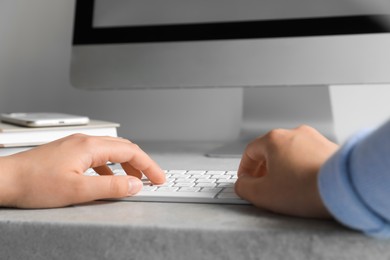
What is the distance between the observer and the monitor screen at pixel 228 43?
0.78m

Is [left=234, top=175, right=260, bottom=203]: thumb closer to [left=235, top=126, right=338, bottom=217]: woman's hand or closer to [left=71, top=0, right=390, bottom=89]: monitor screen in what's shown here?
[left=235, top=126, right=338, bottom=217]: woman's hand

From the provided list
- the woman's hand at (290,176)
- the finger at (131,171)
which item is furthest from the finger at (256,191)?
the finger at (131,171)

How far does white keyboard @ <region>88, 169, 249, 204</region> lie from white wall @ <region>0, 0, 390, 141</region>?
0.56m

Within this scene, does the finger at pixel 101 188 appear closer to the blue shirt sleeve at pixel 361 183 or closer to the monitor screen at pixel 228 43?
the blue shirt sleeve at pixel 361 183

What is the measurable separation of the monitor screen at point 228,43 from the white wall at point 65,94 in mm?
274

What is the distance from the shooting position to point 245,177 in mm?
474

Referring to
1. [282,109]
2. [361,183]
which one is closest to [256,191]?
[361,183]

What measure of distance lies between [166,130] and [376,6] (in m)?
0.51

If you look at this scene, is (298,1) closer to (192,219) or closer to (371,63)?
(371,63)

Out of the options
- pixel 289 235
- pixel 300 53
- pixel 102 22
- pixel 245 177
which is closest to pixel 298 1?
pixel 300 53

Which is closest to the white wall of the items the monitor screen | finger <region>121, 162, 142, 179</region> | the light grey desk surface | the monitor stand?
the monitor stand

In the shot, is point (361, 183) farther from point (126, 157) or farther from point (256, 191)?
point (126, 157)

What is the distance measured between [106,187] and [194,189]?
8 cm

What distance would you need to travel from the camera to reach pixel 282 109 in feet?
3.19
